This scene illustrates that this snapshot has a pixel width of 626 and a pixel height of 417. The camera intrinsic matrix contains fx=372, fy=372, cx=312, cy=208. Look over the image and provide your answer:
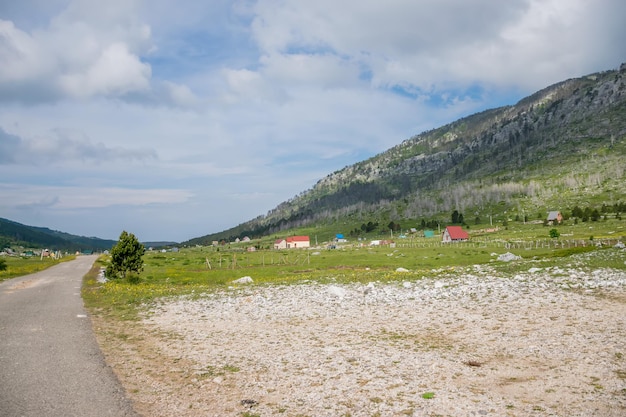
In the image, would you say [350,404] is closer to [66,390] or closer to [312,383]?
[312,383]

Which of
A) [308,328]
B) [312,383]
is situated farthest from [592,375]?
[308,328]

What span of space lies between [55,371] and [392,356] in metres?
10.5

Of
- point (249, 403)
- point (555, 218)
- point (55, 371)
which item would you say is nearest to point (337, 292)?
point (249, 403)

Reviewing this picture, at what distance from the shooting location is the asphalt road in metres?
8.84

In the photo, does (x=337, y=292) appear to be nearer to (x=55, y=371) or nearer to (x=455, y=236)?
(x=55, y=371)

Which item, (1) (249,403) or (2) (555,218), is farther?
(2) (555,218)

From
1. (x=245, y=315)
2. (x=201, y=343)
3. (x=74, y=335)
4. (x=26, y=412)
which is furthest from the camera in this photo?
(x=245, y=315)

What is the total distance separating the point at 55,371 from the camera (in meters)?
11.4

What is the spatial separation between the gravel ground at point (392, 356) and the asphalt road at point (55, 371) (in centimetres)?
67

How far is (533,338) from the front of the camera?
13.1 metres

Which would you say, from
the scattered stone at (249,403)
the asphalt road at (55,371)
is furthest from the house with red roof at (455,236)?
the scattered stone at (249,403)

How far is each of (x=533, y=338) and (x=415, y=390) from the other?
6.43 m

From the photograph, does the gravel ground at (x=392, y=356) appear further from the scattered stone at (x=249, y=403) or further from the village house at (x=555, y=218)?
the village house at (x=555, y=218)

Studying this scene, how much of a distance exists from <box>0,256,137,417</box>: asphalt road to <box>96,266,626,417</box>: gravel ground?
67cm
